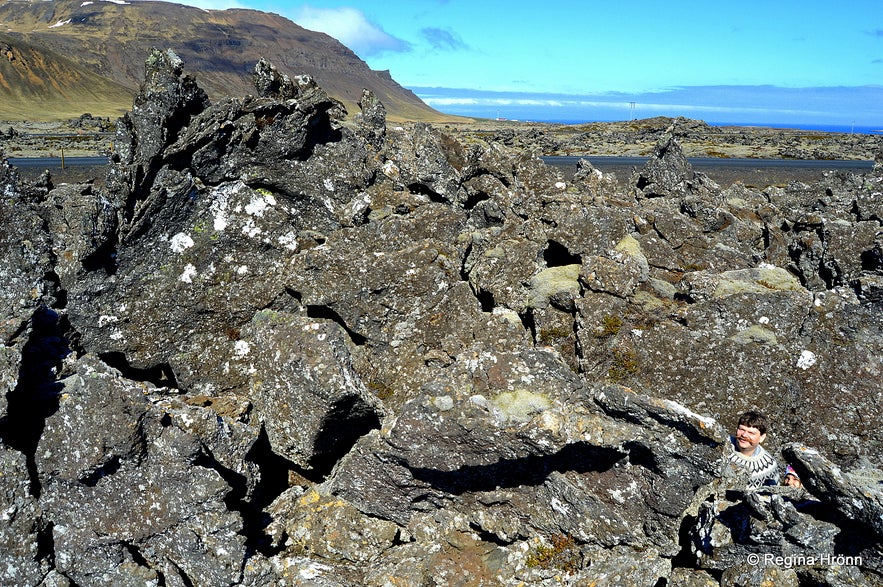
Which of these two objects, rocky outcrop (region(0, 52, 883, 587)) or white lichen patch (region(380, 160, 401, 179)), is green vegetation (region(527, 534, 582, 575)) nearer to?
rocky outcrop (region(0, 52, 883, 587))

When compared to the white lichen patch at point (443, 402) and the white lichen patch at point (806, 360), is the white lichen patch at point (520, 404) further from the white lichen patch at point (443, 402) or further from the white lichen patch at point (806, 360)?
the white lichen patch at point (806, 360)

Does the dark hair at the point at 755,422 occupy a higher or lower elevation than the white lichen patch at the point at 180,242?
lower

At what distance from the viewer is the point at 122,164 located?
10367 mm

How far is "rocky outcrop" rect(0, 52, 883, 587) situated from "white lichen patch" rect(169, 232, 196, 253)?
0.03 meters

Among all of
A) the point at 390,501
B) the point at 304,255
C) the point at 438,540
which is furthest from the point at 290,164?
the point at 438,540

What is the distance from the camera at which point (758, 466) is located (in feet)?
24.0

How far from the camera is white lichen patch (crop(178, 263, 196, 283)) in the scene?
393 inches

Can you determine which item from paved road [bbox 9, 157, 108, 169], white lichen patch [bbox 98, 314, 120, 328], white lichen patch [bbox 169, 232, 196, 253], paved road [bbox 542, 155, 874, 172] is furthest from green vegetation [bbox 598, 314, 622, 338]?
paved road [bbox 542, 155, 874, 172]

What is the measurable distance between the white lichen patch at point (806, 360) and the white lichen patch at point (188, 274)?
33.2 feet

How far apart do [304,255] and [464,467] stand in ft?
17.0

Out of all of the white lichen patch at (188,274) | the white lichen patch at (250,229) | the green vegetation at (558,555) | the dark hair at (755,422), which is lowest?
the green vegetation at (558,555)

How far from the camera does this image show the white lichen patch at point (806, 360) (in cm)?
852

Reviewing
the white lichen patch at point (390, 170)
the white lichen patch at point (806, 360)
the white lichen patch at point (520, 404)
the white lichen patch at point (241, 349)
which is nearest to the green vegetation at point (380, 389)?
the white lichen patch at point (241, 349)

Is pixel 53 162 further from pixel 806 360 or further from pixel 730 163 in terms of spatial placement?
pixel 730 163
